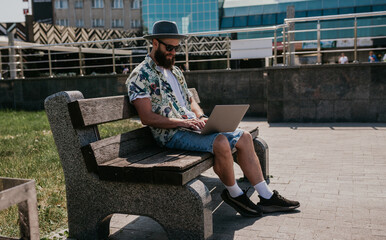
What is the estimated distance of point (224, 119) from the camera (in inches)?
151

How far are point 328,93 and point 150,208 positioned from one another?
816cm

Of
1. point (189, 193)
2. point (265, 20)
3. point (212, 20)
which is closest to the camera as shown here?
point (189, 193)

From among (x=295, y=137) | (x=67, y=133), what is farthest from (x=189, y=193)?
(x=295, y=137)

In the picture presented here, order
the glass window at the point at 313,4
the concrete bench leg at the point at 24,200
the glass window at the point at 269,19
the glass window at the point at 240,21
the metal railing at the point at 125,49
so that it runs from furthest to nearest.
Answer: the glass window at the point at 240,21 → the glass window at the point at 269,19 → the glass window at the point at 313,4 → the metal railing at the point at 125,49 → the concrete bench leg at the point at 24,200

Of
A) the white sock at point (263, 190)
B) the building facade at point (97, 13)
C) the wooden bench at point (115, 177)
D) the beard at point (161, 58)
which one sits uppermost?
the building facade at point (97, 13)

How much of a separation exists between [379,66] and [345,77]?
791 millimetres

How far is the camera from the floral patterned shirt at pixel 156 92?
3.92m

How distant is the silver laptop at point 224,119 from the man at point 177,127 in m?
0.07

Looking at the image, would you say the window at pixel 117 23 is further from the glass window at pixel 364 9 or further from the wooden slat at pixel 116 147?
the wooden slat at pixel 116 147

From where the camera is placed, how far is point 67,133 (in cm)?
348

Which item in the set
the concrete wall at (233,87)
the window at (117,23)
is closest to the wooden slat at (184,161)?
the concrete wall at (233,87)

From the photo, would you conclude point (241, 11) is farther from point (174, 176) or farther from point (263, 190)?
point (174, 176)

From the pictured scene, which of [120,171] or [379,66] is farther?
[379,66]

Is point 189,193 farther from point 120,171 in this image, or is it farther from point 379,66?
point 379,66
